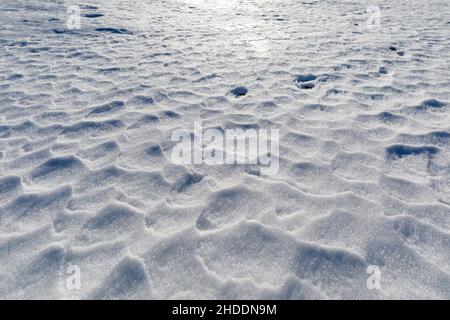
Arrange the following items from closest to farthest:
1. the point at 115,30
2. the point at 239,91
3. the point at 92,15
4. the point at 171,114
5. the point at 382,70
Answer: the point at 171,114 < the point at 239,91 < the point at 382,70 < the point at 115,30 < the point at 92,15

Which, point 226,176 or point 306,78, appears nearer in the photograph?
point 226,176

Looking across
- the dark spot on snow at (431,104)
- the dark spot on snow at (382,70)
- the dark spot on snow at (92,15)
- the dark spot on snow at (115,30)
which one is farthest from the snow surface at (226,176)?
the dark spot on snow at (92,15)

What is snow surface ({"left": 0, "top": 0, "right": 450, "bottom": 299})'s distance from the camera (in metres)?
1.98

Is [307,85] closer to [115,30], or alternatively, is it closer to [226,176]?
[226,176]

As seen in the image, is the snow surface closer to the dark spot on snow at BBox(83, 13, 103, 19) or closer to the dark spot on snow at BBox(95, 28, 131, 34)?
the dark spot on snow at BBox(95, 28, 131, 34)

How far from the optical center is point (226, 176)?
2.69m

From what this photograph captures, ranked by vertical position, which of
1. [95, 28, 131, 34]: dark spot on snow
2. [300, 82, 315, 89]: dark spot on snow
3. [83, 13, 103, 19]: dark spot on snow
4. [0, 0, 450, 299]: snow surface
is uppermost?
[83, 13, 103, 19]: dark spot on snow

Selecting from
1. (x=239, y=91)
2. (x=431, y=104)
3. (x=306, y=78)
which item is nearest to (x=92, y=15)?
(x=239, y=91)

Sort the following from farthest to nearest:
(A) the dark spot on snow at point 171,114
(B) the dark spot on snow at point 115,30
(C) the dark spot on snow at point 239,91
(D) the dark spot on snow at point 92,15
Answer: (D) the dark spot on snow at point 92,15, (B) the dark spot on snow at point 115,30, (C) the dark spot on snow at point 239,91, (A) the dark spot on snow at point 171,114

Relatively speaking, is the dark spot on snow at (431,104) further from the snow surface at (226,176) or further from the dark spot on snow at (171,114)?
the dark spot on snow at (171,114)

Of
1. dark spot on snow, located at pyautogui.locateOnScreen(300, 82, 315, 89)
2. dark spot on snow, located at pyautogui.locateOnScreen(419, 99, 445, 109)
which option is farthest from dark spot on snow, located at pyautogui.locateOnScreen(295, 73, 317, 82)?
dark spot on snow, located at pyautogui.locateOnScreen(419, 99, 445, 109)

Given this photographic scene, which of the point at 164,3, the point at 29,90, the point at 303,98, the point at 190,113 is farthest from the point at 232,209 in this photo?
the point at 164,3

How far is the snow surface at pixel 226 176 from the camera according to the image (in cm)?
198
